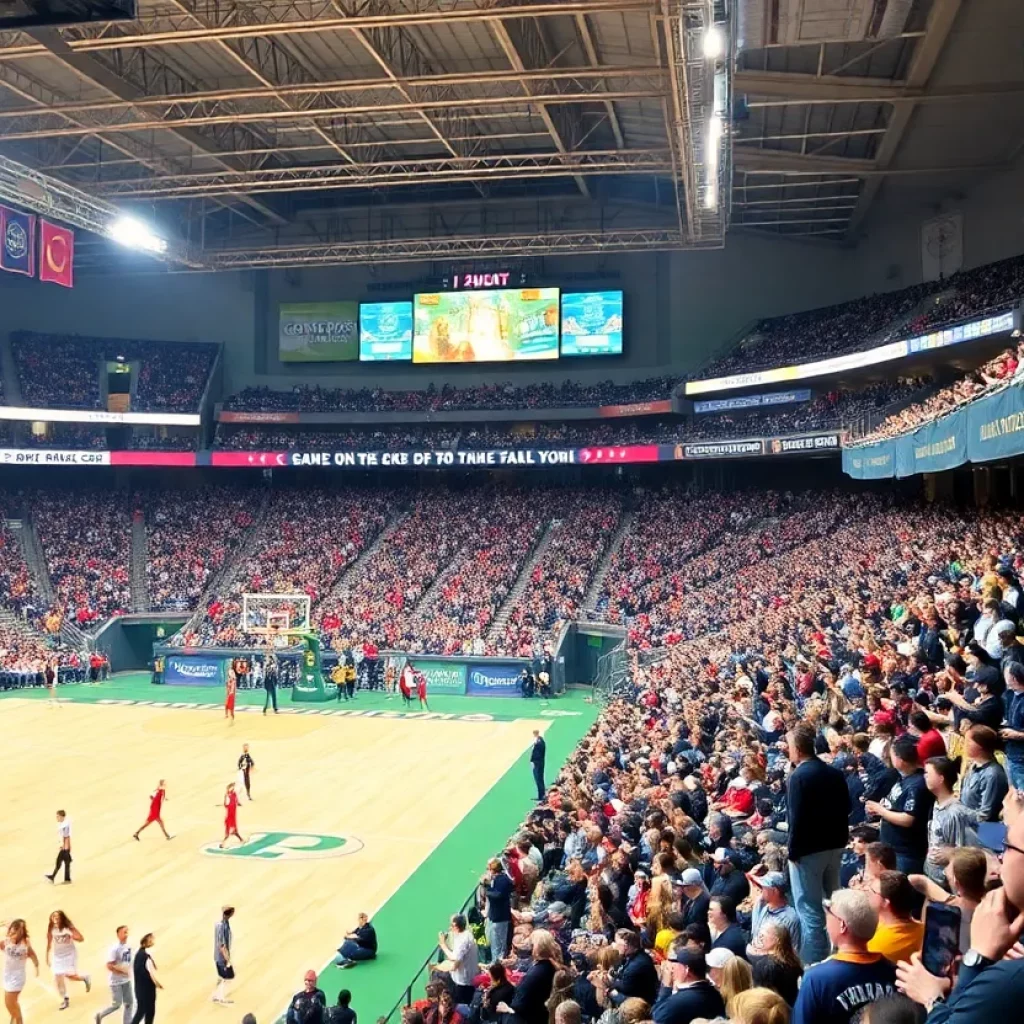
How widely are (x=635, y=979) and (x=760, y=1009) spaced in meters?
3.05

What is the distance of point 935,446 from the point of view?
64.0 feet

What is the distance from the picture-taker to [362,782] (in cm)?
2431

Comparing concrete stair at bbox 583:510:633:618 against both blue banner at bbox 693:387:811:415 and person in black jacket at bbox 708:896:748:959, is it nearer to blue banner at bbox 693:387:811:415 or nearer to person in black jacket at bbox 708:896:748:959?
blue banner at bbox 693:387:811:415

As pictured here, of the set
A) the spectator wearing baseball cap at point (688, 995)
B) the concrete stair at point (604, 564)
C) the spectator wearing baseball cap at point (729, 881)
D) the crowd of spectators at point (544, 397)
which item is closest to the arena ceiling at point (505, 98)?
the crowd of spectators at point (544, 397)

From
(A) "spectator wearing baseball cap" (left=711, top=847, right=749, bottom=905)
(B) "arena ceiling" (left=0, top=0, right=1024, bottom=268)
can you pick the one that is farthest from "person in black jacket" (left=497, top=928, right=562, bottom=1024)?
(B) "arena ceiling" (left=0, top=0, right=1024, bottom=268)

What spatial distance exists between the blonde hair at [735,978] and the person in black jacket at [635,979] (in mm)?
1927

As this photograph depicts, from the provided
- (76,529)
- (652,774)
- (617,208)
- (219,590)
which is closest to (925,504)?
(617,208)

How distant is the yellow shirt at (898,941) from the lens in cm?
466

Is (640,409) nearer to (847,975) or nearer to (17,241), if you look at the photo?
(17,241)

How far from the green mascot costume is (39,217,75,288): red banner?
46.3 feet

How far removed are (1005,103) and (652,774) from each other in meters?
22.4

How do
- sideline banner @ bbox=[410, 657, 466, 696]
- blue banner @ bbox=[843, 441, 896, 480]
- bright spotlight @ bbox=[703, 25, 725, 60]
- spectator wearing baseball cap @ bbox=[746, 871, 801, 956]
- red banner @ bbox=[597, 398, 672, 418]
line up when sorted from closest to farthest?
spectator wearing baseball cap @ bbox=[746, 871, 801, 956]
bright spotlight @ bbox=[703, 25, 725, 60]
blue banner @ bbox=[843, 441, 896, 480]
sideline banner @ bbox=[410, 657, 466, 696]
red banner @ bbox=[597, 398, 672, 418]

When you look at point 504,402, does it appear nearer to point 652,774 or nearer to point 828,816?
point 652,774

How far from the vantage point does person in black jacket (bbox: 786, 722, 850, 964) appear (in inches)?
254
